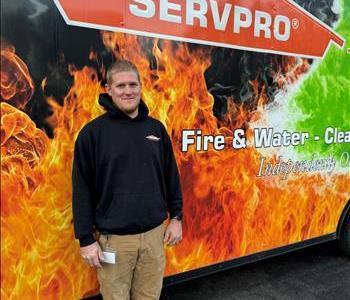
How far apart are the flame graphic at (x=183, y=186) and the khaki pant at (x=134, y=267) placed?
0.26 metres

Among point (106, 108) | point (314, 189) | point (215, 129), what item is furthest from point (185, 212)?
point (314, 189)

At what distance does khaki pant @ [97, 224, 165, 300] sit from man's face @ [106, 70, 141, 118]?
0.70 metres

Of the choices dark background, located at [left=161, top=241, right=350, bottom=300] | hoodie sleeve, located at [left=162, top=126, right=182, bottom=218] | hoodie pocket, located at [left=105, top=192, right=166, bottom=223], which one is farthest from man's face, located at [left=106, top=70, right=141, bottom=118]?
dark background, located at [left=161, top=241, right=350, bottom=300]

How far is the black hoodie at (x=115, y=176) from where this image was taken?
2438mm

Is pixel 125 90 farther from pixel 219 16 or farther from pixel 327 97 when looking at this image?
pixel 327 97

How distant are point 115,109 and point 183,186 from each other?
34.1 inches

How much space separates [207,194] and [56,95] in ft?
4.18

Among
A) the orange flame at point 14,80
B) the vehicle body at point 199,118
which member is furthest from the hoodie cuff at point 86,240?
the orange flame at point 14,80

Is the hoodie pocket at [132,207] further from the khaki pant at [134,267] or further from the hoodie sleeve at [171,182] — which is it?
the hoodie sleeve at [171,182]

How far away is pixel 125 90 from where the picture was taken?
8.03 feet

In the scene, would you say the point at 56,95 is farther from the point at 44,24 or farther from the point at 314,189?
the point at 314,189

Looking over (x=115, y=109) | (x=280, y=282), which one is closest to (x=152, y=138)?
(x=115, y=109)

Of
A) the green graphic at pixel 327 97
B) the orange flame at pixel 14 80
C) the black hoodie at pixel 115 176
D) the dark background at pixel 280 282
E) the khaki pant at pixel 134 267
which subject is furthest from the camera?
the dark background at pixel 280 282

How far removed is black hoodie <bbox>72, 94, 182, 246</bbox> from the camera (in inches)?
96.0
